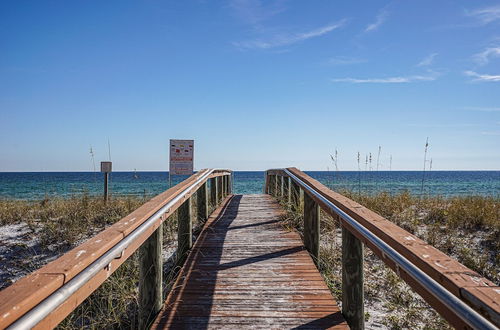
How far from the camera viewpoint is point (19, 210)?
8320 millimetres

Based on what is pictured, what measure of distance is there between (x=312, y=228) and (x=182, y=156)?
18.2 ft

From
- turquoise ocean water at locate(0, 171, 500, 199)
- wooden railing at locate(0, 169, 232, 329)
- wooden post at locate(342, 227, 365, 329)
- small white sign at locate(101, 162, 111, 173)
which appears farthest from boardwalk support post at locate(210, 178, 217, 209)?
wooden post at locate(342, 227, 365, 329)

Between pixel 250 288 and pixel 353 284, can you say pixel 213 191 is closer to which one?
pixel 250 288

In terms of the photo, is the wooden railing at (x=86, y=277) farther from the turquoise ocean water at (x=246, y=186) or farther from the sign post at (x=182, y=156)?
the sign post at (x=182, y=156)

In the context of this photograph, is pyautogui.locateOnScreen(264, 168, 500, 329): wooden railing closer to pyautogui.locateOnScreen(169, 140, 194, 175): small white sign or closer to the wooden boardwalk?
the wooden boardwalk

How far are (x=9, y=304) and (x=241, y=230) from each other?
459 centimetres

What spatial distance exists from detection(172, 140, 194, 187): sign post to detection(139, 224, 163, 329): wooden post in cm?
619

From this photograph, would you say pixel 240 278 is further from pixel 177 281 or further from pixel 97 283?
pixel 97 283

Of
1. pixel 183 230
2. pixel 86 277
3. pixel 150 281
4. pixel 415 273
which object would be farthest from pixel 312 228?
pixel 86 277

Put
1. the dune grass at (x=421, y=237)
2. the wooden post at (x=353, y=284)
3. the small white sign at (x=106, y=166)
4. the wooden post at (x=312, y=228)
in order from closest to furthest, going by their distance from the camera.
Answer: the wooden post at (x=353, y=284) < the dune grass at (x=421, y=237) < the wooden post at (x=312, y=228) < the small white sign at (x=106, y=166)

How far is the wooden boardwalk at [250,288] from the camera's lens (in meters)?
2.62

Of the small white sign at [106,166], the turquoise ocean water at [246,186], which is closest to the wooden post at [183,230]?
the turquoise ocean water at [246,186]

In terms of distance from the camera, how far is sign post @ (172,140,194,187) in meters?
8.94

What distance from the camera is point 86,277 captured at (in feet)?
4.77
